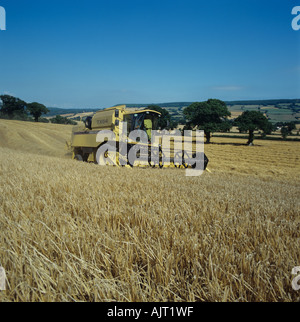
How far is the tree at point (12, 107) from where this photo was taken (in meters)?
61.9

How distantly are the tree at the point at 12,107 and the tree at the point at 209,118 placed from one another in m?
54.4

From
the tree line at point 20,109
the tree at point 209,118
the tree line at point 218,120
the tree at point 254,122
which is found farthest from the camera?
the tree line at point 20,109

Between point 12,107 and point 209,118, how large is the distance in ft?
200

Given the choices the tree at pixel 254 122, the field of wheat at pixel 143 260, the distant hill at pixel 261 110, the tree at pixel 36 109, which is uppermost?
the distant hill at pixel 261 110

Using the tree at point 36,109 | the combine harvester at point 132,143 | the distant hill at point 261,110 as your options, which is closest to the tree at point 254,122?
the combine harvester at point 132,143

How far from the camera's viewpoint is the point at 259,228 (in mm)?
2111

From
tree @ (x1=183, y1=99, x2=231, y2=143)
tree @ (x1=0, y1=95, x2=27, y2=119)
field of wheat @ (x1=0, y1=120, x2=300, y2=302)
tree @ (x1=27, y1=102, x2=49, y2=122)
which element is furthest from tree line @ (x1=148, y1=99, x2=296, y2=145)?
tree @ (x1=0, y1=95, x2=27, y2=119)

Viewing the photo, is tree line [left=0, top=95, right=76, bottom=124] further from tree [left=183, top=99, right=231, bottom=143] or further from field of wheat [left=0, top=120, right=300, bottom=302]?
field of wheat [left=0, top=120, right=300, bottom=302]

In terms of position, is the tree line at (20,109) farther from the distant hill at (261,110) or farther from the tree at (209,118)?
the tree at (209,118)

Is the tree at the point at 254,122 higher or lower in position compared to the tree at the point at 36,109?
lower

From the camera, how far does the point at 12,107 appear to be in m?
62.0

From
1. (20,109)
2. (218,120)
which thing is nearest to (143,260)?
(218,120)

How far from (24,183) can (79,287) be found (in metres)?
3.53

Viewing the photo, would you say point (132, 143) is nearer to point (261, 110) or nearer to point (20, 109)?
point (20, 109)
